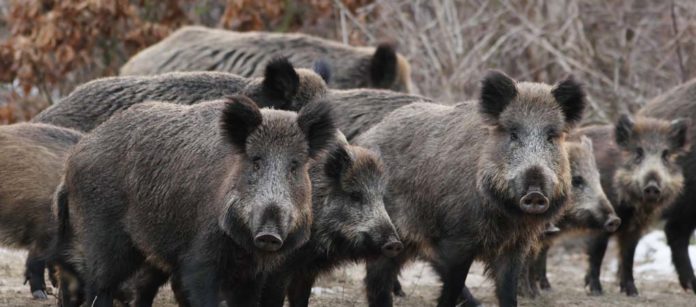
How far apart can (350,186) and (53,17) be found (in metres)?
7.83

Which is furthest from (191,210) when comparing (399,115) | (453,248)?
(399,115)

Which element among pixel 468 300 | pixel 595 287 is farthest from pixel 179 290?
pixel 595 287

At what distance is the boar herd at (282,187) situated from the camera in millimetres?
5840

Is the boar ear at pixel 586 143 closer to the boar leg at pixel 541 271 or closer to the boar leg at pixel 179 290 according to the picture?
the boar leg at pixel 541 271

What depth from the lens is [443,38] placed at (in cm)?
1395

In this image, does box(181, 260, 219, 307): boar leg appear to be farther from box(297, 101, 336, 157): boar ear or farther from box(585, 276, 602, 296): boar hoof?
box(585, 276, 602, 296): boar hoof

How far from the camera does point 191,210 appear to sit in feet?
19.7

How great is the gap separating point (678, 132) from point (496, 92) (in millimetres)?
3381

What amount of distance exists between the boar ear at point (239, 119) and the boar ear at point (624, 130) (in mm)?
4897

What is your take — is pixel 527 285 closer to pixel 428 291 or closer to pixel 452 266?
pixel 428 291

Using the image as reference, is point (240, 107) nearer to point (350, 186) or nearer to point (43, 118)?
point (350, 186)

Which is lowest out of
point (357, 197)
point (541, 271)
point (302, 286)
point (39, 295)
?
point (541, 271)

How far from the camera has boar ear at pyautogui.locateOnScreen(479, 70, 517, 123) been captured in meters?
7.03

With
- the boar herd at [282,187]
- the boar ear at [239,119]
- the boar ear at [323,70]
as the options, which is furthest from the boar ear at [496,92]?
the boar ear at [323,70]
